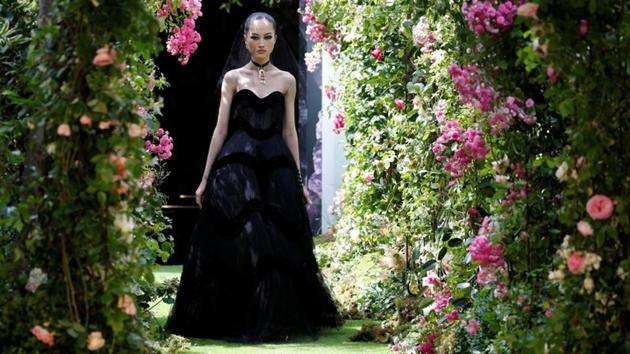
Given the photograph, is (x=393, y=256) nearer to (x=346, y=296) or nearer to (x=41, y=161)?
(x=346, y=296)

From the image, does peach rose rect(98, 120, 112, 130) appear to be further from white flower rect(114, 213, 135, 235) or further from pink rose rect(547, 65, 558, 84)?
pink rose rect(547, 65, 558, 84)

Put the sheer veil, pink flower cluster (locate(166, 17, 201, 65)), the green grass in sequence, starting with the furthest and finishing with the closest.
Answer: the sheer veil, pink flower cluster (locate(166, 17, 201, 65)), the green grass

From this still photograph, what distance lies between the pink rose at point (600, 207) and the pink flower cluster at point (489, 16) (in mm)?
687

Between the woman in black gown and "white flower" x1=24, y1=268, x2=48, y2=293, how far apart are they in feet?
9.13

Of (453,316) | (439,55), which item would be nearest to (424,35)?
(439,55)

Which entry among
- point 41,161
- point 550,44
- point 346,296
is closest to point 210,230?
point 346,296

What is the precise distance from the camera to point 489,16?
3.60m

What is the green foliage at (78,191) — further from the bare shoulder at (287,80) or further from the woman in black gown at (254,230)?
the bare shoulder at (287,80)

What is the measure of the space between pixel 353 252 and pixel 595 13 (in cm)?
513

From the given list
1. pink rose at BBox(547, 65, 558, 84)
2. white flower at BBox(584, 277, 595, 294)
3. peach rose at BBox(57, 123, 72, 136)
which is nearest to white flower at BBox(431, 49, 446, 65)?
pink rose at BBox(547, 65, 558, 84)

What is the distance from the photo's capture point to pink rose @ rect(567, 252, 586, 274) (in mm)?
3172

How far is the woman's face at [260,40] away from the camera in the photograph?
636 centimetres

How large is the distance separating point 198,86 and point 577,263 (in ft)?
27.1

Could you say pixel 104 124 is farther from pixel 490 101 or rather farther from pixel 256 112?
pixel 256 112
